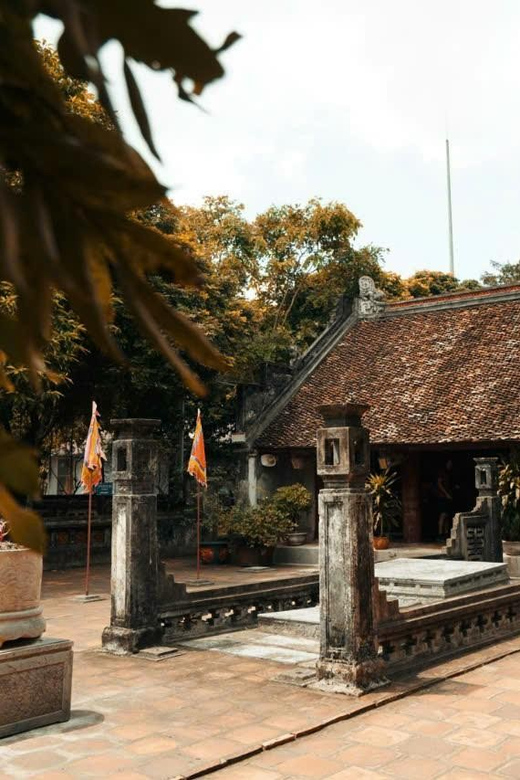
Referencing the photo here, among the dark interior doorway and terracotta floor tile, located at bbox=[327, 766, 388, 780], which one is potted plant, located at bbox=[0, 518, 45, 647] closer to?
terracotta floor tile, located at bbox=[327, 766, 388, 780]

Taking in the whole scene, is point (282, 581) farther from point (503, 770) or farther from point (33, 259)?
point (33, 259)

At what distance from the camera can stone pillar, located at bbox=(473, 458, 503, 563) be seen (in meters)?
13.4

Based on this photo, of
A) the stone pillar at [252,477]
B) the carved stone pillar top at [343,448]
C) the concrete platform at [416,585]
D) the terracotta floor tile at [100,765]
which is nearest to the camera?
the terracotta floor tile at [100,765]

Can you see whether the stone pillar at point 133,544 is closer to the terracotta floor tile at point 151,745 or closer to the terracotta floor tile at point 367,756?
the terracotta floor tile at point 151,745

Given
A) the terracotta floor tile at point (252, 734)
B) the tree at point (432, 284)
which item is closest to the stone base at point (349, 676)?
the terracotta floor tile at point (252, 734)

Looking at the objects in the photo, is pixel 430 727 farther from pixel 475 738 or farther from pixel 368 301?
pixel 368 301

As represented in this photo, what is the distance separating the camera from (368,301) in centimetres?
2247

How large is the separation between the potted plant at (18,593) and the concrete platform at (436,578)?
4.86m

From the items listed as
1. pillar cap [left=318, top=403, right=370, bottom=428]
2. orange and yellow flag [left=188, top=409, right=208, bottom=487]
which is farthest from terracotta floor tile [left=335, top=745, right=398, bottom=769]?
orange and yellow flag [left=188, top=409, right=208, bottom=487]

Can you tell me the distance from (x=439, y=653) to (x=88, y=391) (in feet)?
39.0

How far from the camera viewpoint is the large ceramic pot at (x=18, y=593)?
5.79 metres

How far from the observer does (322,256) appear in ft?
96.7

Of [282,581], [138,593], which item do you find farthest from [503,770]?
[282,581]

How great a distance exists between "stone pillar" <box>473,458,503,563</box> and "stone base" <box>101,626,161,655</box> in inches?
280
